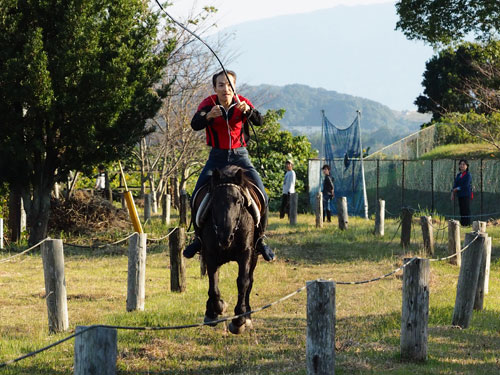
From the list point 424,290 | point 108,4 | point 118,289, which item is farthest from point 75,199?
point 424,290

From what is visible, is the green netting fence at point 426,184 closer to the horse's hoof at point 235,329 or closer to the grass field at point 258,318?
the grass field at point 258,318

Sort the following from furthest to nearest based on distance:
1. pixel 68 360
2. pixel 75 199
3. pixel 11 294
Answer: pixel 75 199, pixel 11 294, pixel 68 360

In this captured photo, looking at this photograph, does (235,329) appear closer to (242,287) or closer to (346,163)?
(242,287)

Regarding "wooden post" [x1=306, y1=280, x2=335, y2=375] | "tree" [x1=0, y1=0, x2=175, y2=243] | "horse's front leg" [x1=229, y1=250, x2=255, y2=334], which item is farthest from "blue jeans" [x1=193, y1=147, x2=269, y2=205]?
"tree" [x1=0, y1=0, x2=175, y2=243]

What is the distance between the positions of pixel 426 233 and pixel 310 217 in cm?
1096

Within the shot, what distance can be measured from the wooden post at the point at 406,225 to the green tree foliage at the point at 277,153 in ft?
45.6

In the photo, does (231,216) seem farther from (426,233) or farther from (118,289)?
(426,233)

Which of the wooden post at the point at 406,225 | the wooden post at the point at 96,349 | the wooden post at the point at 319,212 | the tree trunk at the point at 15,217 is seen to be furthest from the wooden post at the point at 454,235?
the tree trunk at the point at 15,217

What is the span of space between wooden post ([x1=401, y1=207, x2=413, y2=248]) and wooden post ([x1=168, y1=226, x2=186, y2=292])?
6751 millimetres

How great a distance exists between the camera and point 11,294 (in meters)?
11.7

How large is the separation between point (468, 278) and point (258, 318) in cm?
280

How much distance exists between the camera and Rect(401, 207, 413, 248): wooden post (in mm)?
16384

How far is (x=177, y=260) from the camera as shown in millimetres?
11523

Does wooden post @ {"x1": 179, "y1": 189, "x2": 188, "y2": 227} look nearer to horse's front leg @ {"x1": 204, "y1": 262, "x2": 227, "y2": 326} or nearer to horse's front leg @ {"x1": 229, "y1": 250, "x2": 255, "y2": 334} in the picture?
horse's front leg @ {"x1": 204, "y1": 262, "x2": 227, "y2": 326}
